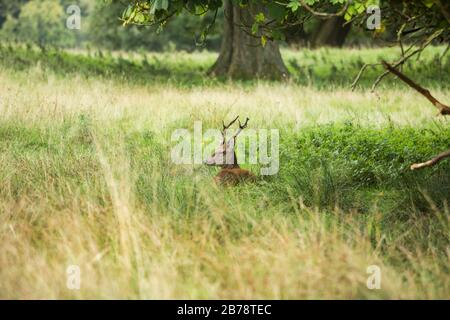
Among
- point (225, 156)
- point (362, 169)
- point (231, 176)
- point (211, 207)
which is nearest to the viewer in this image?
point (211, 207)

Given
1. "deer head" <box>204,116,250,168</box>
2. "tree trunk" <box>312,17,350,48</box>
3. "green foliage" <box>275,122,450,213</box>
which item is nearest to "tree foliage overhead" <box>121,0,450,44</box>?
"deer head" <box>204,116,250,168</box>

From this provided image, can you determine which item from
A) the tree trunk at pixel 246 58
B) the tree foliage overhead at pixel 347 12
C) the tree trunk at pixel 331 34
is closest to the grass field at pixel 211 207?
the tree foliage overhead at pixel 347 12

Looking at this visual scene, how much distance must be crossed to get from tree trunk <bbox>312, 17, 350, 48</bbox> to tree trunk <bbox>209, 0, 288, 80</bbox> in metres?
11.1

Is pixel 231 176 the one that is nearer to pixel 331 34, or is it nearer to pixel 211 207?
pixel 211 207

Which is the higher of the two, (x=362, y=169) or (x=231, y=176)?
(x=362, y=169)

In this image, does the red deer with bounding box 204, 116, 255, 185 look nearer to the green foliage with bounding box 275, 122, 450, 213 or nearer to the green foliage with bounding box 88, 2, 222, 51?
the green foliage with bounding box 275, 122, 450, 213

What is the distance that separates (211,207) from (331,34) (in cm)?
2370

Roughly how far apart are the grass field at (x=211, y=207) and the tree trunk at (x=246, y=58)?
17.8 feet

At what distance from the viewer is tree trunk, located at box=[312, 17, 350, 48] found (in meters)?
27.0

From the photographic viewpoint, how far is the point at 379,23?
495 centimetres

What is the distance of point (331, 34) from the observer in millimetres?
27078

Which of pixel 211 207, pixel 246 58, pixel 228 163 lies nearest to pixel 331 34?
pixel 246 58

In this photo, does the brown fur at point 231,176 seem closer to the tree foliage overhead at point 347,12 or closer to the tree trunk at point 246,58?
the tree foliage overhead at point 347,12

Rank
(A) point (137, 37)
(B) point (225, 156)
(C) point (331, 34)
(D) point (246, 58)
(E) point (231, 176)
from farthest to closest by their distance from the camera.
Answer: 1. (A) point (137, 37)
2. (C) point (331, 34)
3. (D) point (246, 58)
4. (B) point (225, 156)
5. (E) point (231, 176)
